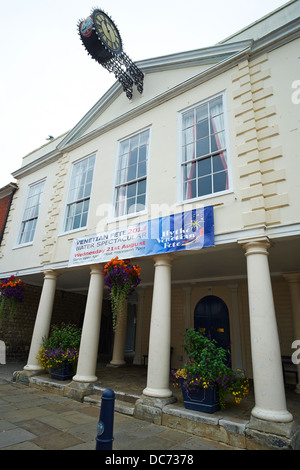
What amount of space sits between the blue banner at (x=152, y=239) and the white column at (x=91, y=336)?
23.5 inches

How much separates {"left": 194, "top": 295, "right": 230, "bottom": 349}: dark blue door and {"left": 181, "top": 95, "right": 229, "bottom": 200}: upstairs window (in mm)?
4796

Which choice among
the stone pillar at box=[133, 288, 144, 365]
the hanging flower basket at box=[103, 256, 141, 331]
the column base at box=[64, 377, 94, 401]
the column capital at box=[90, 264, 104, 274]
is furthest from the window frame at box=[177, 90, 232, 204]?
the stone pillar at box=[133, 288, 144, 365]

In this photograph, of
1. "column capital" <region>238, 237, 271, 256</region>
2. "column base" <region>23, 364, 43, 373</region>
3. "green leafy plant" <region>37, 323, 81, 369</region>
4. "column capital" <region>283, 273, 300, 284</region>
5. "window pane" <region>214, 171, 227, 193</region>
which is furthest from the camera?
"column base" <region>23, 364, 43, 373</region>

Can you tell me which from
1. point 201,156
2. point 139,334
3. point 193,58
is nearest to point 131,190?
point 201,156

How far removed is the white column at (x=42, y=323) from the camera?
7949mm

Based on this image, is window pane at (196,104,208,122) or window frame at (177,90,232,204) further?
window pane at (196,104,208,122)

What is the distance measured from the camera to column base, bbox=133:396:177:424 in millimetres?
4812

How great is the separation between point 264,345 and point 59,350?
5612mm

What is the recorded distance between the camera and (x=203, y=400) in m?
4.64

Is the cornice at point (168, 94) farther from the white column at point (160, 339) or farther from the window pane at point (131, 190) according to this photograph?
the white column at point (160, 339)

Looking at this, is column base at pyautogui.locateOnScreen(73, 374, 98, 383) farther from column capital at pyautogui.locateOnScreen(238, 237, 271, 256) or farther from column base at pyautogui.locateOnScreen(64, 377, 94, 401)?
column capital at pyautogui.locateOnScreen(238, 237, 271, 256)

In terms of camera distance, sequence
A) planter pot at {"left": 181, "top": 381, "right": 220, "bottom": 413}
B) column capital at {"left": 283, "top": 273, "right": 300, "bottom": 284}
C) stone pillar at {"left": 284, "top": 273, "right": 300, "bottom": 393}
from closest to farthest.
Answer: planter pot at {"left": 181, "top": 381, "right": 220, "bottom": 413}, stone pillar at {"left": 284, "top": 273, "right": 300, "bottom": 393}, column capital at {"left": 283, "top": 273, "right": 300, "bottom": 284}

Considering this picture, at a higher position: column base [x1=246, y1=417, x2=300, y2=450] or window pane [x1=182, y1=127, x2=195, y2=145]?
window pane [x1=182, y1=127, x2=195, y2=145]

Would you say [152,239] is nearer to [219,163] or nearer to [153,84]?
[219,163]
